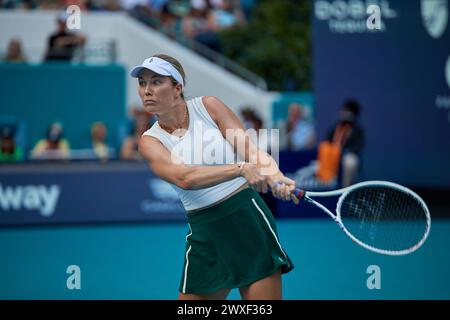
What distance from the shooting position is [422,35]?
40.5 feet

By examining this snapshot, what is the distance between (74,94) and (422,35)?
509cm

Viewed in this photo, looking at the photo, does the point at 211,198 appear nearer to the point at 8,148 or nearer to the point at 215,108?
the point at 215,108

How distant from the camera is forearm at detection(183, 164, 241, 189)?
450 centimetres

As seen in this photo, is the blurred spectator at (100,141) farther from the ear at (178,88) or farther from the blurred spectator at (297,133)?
the ear at (178,88)

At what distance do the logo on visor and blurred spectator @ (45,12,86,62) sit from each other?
4667mm

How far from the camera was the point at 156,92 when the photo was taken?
4.76 meters

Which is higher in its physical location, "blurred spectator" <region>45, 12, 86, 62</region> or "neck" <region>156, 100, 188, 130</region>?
"blurred spectator" <region>45, 12, 86, 62</region>

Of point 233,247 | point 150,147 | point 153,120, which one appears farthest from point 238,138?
point 153,120

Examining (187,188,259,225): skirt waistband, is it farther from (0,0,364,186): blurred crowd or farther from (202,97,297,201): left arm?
(0,0,364,186): blurred crowd

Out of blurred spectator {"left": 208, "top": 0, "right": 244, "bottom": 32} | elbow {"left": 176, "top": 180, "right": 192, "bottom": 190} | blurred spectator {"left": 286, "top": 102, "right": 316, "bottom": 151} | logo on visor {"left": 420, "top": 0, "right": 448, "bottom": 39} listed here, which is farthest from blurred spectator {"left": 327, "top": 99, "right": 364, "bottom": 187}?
elbow {"left": 176, "top": 180, "right": 192, "bottom": 190}

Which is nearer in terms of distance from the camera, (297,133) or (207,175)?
(207,175)

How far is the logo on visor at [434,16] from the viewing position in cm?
1230

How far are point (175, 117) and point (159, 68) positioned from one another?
0.28 m
